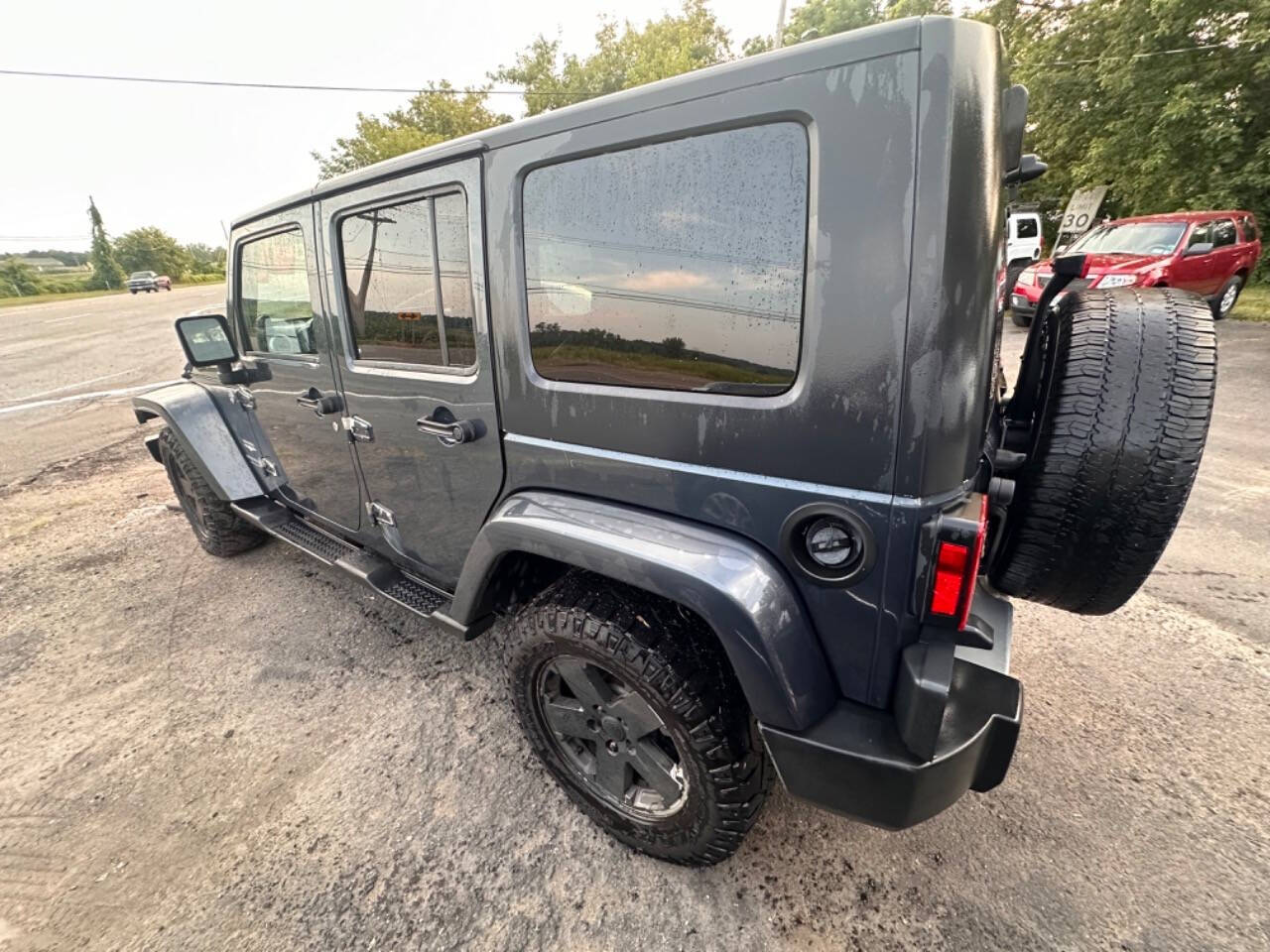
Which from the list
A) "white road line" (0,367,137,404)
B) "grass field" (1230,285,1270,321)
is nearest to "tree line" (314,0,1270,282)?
"grass field" (1230,285,1270,321)

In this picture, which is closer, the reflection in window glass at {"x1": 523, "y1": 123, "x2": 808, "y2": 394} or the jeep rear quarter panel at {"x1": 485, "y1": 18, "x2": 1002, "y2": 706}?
the jeep rear quarter panel at {"x1": 485, "y1": 18, "x2": 1002, "y2": 706}

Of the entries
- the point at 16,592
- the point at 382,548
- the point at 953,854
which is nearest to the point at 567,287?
the point at 382,548

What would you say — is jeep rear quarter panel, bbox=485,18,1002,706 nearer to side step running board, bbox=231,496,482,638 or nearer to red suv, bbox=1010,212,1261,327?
side step running board, bbox=231,496,482,638

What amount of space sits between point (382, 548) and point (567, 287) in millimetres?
1662

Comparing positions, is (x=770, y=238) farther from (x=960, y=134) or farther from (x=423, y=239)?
(x=423, y=239)

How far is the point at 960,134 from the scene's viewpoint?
3.30 ft

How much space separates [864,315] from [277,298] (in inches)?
106

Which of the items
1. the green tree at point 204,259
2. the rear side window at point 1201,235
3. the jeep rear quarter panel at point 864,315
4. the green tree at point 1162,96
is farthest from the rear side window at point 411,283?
the green tree at point 204,259

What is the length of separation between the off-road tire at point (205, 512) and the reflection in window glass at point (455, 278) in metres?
2.35

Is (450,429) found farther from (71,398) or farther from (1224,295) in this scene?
(1224,295)

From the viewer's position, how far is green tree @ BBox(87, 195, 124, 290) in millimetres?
49469

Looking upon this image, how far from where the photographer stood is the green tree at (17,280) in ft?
137

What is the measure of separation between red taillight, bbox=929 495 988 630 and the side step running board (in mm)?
1485

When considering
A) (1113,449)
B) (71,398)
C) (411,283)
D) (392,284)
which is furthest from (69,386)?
(1113,449)
